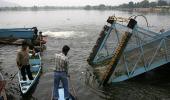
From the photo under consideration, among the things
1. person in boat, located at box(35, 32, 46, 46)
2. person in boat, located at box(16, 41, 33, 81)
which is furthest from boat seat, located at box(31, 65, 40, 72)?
person in boat, located at box(35, 32, 46, 46)

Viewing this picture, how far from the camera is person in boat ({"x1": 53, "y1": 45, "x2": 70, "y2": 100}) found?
1277 centimetres

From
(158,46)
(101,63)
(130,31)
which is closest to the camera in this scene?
(130,31)

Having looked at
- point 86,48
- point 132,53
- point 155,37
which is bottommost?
point 86,48

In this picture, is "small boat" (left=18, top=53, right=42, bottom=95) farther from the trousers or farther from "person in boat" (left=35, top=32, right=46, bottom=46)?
"person in boat" (left=35, top=32, right=46, bottom=46)

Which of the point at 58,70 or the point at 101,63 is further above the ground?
the point at 58,70

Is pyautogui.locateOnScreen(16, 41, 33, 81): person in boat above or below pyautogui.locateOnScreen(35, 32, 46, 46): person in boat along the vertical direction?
above

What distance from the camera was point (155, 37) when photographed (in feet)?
58.6

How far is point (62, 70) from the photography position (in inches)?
511

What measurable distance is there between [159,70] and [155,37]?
11.4 ft

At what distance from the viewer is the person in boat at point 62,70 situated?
41.9ft

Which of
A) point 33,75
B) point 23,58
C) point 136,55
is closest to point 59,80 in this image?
point 23,58

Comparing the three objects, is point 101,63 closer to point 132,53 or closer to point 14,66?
point 132,53

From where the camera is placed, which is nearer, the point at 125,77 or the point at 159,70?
the point at 125,77

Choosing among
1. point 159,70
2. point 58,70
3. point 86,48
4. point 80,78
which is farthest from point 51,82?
point 86,48
